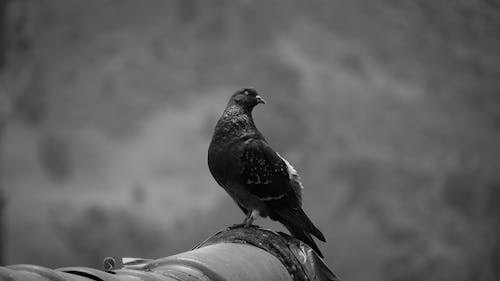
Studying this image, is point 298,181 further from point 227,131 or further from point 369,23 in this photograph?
point 369,23

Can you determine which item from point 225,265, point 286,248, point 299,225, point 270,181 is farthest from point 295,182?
point 225,265

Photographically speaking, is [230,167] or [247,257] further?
[230,167]

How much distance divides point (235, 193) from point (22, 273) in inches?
107

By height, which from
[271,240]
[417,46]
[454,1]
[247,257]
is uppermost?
[454,1]

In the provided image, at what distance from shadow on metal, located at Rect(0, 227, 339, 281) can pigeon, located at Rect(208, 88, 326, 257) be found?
2.18 feet

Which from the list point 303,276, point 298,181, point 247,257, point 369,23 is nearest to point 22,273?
point 247,257

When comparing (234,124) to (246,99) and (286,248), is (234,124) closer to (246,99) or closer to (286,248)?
(246,99)

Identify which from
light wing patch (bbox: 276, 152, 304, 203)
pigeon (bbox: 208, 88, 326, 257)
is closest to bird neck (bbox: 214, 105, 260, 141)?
pigeon (bbox: 208, 88, 326, 257)

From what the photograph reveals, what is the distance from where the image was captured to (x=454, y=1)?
16641mm

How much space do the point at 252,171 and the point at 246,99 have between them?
0.51m

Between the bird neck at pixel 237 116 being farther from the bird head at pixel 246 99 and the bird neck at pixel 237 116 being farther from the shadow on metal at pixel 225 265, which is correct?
the shadow on metal at pixel 225 265

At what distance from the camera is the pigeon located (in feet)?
13.6

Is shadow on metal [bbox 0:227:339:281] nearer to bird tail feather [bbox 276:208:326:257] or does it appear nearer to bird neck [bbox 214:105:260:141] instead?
bird tail feather [bbox 276:208:326:257]

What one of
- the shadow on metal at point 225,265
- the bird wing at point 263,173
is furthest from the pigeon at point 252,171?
the shadow on metal at point 225,265
